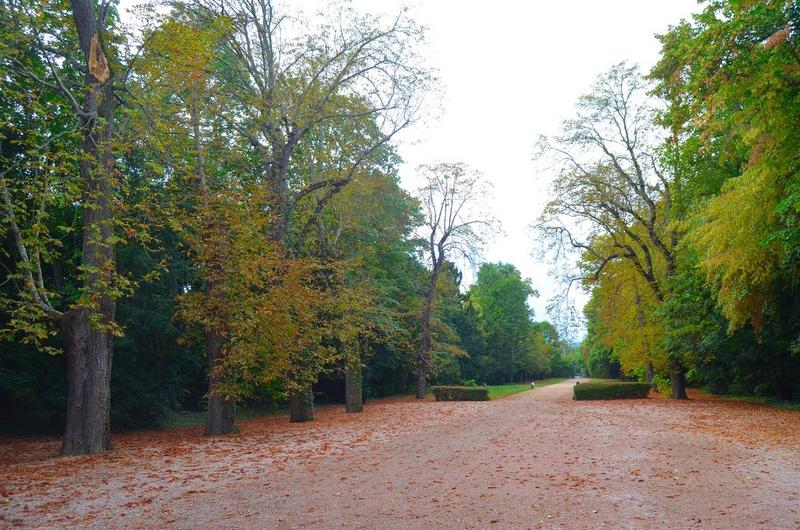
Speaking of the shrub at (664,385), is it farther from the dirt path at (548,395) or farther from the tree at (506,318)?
the tree at (506,318)

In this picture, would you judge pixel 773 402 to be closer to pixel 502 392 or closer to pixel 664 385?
pixel 664 385

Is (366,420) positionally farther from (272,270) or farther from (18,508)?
(18,508)

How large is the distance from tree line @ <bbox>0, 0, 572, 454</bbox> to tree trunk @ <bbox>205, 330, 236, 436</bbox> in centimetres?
4

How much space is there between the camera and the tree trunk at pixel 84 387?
34.3ft

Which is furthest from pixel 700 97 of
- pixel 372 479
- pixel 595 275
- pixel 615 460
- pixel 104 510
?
pixel 595 275

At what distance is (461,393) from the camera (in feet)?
92.0

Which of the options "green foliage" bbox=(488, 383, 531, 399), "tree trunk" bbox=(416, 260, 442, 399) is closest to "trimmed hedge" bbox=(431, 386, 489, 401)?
"tree trunk" bbox=(416, 260, 442, 399)

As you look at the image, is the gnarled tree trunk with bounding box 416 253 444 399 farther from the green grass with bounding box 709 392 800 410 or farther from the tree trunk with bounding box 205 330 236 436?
the tree trunk with bounding box 205 330 236 436

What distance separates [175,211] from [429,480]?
28.2 ft

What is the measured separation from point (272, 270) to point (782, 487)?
10536 mm

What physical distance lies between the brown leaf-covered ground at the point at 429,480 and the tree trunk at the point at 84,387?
509mm

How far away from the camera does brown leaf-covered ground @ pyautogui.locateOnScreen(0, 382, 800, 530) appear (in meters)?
5.55

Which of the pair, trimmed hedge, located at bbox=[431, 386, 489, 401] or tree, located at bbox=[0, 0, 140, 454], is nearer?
tree, located at bbox=[0, 0, 140, 454]

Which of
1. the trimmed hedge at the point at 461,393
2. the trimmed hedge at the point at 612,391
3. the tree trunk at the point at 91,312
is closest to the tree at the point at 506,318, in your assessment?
the trimmed hedge at the point at 461,393
